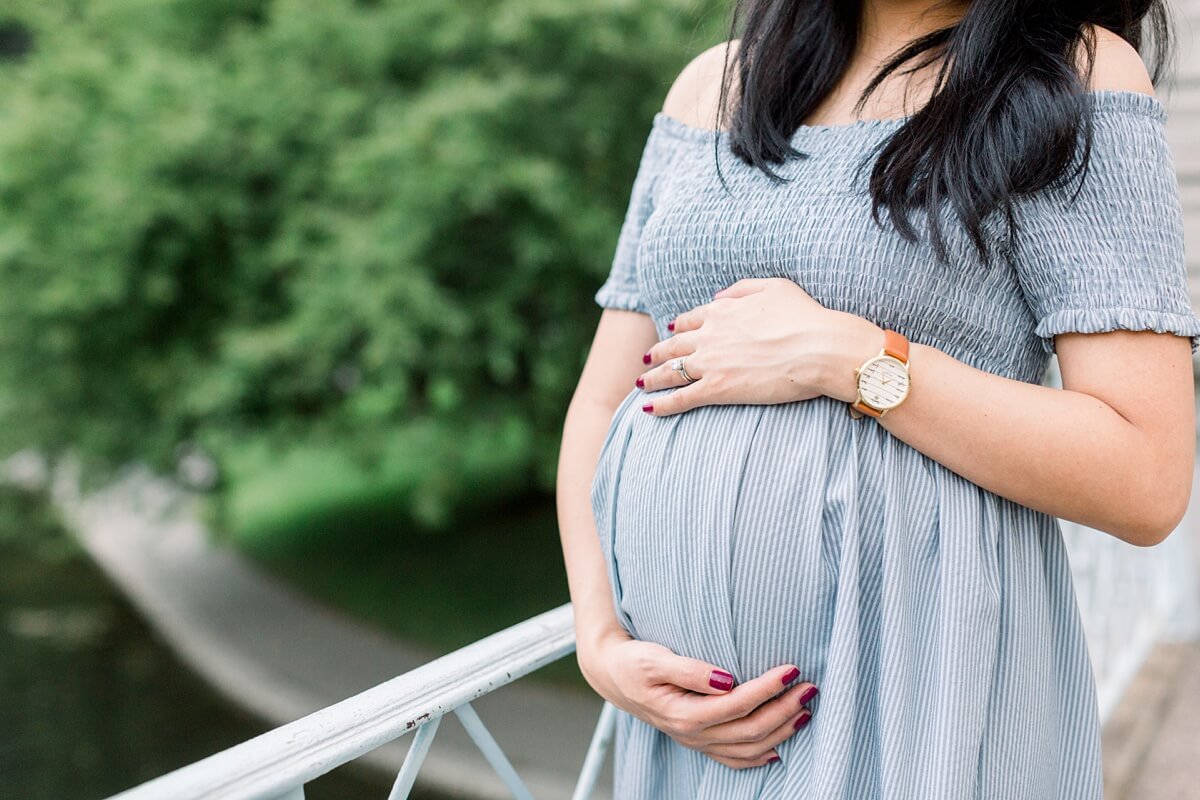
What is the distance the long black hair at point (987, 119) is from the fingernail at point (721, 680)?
48cm

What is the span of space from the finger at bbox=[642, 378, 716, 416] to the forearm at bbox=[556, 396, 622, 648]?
0.60 feet

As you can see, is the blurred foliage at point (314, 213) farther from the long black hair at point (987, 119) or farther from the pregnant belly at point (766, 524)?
the pregnant belly at point (766, 524)

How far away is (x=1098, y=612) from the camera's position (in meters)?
2.53

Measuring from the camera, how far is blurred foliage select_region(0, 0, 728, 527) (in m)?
5.15

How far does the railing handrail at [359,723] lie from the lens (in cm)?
88

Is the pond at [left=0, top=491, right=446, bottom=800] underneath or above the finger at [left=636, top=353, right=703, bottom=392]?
underneath

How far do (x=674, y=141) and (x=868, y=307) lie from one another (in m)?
0.41

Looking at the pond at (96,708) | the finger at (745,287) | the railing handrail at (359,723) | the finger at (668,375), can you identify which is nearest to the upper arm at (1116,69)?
the finger at (745,287)

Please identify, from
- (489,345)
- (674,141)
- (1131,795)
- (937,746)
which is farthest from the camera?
(489,345)

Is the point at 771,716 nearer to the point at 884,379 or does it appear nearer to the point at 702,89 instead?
the point at 884,379

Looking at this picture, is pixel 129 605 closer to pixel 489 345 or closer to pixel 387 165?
pixel 489 345

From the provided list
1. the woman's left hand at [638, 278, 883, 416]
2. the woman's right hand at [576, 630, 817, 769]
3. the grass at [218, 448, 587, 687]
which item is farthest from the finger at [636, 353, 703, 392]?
the grass at [218, 448, 587, 687]

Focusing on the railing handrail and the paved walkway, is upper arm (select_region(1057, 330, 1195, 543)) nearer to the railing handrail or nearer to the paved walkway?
the railing handrail

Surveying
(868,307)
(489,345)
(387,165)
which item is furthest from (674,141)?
(489,345)
